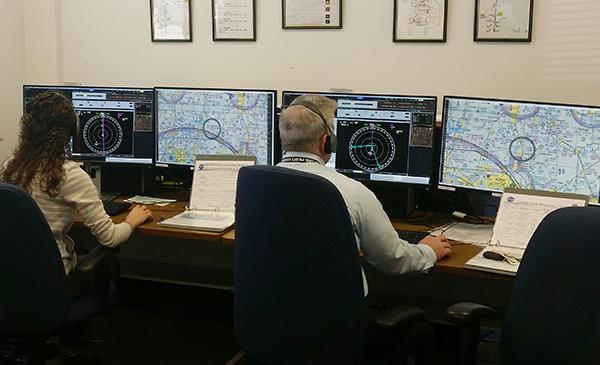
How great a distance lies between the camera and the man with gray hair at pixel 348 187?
1.93m

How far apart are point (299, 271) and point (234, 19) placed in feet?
6.94

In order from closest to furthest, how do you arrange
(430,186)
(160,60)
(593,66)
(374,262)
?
1. (374,262)
2. (430,186)
3. (593,66)
4. (160,60)

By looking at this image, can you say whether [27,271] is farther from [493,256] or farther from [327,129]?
[493,256]

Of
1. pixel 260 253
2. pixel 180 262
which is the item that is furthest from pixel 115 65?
pixel 260 253

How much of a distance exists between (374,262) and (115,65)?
241cm

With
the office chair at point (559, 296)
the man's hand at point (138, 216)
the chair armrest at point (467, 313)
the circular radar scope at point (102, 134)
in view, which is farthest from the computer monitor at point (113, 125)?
the office chair at point (559, 296)

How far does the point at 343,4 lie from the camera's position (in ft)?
10.9

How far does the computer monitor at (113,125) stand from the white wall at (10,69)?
2.74 feet

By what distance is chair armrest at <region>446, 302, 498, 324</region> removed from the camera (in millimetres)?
1855

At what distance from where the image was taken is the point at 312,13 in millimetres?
3381

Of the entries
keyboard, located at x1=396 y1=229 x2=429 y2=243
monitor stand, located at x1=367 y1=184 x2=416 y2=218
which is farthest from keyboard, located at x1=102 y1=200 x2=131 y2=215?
keyboard, located at x1=396 y1=229 x2=429 y2=243

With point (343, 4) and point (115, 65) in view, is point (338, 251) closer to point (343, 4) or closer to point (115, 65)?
point (343, 4)

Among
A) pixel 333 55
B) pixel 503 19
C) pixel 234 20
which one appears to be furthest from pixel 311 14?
pixel 503 19

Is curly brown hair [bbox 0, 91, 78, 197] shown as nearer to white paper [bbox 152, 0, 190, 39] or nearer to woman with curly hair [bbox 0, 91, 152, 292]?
woman with curly hair [bbox 0, 91, 152, 292]
